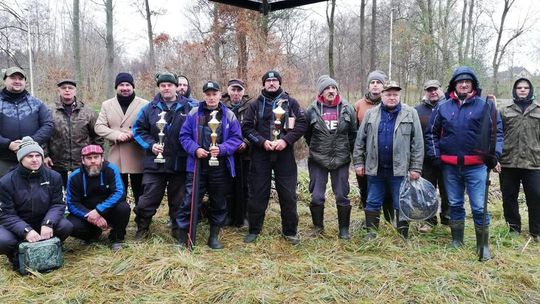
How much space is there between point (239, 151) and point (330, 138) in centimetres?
115

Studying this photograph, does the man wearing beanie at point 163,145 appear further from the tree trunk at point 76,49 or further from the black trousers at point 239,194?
the tree trunk at point 76,49

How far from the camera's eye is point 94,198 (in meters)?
4.53

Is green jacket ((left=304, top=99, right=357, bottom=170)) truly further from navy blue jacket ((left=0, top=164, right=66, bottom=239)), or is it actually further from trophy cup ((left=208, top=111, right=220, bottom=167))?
navy blue jacket ((left=0, top=164, right=66, bottom=239))

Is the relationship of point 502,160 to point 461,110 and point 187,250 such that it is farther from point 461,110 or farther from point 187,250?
point 187,250

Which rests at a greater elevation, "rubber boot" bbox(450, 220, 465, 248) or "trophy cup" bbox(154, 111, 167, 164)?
"trophy cup" bbox(154, 111, 167, 164)

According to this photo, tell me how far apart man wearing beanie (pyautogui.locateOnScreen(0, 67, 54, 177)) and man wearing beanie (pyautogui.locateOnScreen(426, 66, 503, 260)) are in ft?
14.2

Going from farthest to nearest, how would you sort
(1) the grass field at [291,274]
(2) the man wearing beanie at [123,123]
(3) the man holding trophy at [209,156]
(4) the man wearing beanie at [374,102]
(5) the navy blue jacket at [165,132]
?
(4) the man wearing beanie at [374,102] < (2) the man wearing beanie at [123,123] < (5) the navy blue jacket at [165,132] < (3) the man holding trophy at [209,156] < (1) the grass field at [291,274]

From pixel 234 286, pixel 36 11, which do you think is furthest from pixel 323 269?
pixel 36 11

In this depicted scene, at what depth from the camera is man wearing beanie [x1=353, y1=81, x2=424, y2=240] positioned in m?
4.50

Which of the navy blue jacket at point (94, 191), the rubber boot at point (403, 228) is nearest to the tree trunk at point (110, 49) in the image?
the navy blue jacket at point (94, 191)

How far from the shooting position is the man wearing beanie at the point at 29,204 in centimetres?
395

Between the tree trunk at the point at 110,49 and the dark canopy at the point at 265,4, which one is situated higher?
the tree trunk at the point at 110,49

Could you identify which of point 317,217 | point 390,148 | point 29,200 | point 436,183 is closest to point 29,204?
Answer: point 29,200

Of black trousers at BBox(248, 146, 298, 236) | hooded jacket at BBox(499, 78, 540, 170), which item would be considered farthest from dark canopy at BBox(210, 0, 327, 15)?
hooded jacket at BBox(499, 78, 540, 170)
